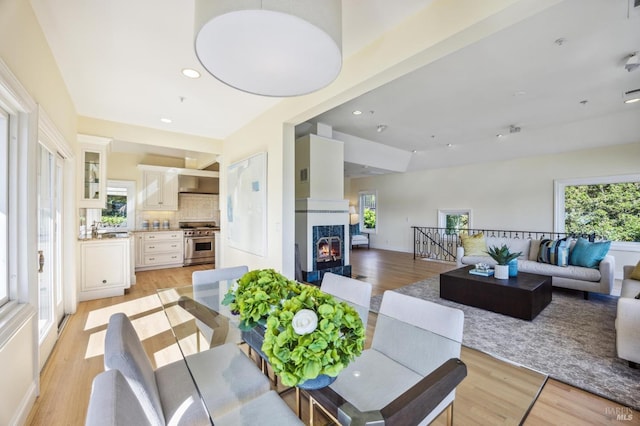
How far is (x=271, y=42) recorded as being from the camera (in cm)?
123

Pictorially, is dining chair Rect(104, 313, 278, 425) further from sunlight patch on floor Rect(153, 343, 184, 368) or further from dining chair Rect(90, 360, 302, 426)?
sunlight patch on floor Rect(153, 343, 184, 368)

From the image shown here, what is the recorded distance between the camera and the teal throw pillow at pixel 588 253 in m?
4.09

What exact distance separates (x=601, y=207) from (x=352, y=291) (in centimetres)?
661

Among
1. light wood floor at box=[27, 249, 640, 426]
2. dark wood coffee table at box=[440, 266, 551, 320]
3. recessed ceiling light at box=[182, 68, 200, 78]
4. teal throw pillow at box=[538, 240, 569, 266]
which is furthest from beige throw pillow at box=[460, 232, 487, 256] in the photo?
recessed ceiling light at box=[182, 68, 200, 78]

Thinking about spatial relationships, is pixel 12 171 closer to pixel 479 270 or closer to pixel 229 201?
pixel 229 201

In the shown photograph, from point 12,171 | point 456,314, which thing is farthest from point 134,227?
point 456,314

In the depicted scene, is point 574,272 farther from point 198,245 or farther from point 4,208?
point 198,245

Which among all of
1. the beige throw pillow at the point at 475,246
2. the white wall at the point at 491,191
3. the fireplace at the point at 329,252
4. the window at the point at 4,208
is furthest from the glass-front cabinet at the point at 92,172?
the white wall at the point at 491,191

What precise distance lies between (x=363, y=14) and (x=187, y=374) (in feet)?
8.17

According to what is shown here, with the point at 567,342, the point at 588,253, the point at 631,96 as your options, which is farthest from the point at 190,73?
the point at 588,253

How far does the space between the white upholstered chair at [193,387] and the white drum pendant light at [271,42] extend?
1324 mm

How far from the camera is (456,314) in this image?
1404 mm

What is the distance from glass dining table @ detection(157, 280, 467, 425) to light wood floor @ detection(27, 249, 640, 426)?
1.01 ft

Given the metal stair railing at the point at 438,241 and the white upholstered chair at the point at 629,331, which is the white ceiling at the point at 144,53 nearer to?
the white upholstered chair at the point at 629,331
